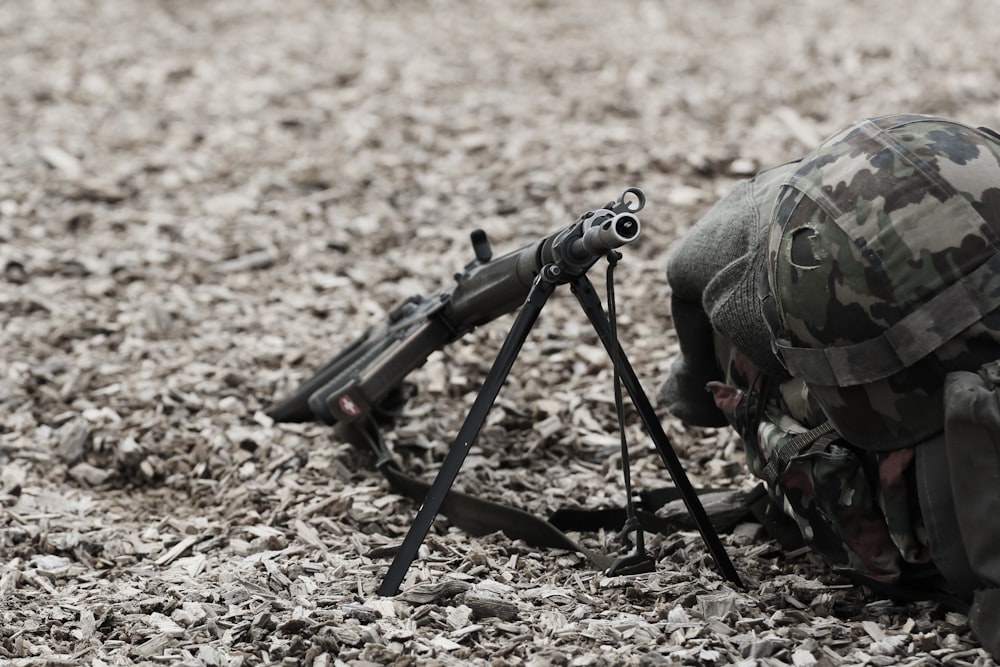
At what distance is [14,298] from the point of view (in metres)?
5.40

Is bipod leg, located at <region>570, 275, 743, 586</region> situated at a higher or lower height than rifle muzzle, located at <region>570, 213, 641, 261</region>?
lower

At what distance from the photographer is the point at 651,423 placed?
3.05 metres

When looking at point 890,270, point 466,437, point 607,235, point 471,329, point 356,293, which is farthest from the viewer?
point 356,293

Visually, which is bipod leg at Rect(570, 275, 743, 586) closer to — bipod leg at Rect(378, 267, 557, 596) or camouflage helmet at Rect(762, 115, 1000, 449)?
bipod leg at Rect(378, 267, 557, 596)

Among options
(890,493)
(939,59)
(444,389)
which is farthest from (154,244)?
(939,59)

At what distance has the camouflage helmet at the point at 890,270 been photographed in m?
2.51

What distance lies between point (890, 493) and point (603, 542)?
1.05 meters

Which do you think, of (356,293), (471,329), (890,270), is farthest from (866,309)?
(356,293)

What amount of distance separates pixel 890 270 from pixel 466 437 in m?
1.12

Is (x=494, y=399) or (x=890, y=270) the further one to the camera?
(x=494, y=399)

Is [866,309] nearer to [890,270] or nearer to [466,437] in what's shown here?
[890,270]

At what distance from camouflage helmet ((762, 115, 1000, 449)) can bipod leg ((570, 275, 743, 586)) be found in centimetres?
43

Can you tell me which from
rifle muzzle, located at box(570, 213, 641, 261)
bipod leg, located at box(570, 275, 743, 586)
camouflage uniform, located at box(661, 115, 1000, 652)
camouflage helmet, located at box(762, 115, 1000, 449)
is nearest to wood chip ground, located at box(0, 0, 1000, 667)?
bipod leg, located at box(570, 275, 743, 586)

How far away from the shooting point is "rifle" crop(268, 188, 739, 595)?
9.66 ft
